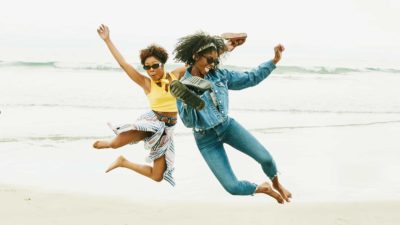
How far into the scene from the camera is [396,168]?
992 centimetres

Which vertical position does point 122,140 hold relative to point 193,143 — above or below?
above

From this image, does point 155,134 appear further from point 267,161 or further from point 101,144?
point 267,161

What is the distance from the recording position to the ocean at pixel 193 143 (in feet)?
29.0

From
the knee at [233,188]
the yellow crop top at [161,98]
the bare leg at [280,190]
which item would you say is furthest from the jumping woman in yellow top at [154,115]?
the bare leg at [280,190]

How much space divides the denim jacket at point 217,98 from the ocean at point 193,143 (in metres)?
2.98

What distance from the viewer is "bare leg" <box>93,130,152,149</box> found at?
5.62 meters

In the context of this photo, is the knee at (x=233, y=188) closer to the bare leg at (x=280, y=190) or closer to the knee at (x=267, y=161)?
the knee at (x=267, y=161)

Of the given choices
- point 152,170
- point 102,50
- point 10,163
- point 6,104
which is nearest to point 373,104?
point 6,104

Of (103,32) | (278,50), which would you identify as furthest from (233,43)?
(103,32)

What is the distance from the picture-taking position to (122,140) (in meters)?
5.66

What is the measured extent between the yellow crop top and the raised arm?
0.06m

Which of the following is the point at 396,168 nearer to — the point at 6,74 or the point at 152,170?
the point at 152,170

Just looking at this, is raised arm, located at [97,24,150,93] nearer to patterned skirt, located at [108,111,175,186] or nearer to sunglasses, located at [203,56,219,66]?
patterned skirt, located at [108,111,175,186]

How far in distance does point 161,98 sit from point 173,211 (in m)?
2.36
